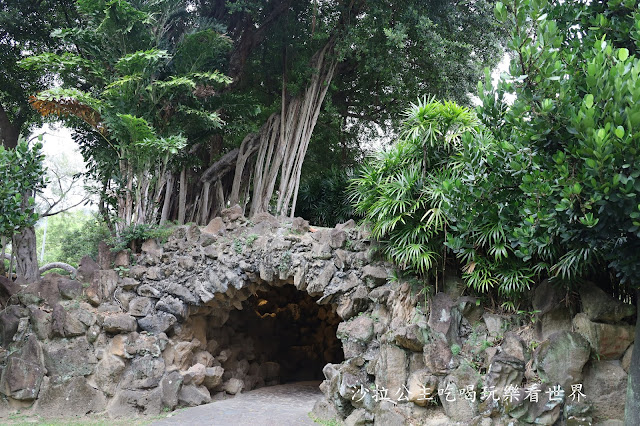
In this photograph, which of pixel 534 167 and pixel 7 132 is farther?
pixel 7 132

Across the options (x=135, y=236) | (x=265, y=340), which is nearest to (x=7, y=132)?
(x=135, y=236)

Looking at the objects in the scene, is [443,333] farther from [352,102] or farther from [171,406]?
[352,102]

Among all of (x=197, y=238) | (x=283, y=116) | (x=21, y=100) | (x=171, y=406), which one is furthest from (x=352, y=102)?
(x=171, y=406)

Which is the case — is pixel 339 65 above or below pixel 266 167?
above

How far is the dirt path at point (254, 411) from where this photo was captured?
5.78 meters

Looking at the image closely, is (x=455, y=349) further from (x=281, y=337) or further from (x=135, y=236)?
(x=281, y=337)

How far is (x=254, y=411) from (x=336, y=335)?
57.6 inches

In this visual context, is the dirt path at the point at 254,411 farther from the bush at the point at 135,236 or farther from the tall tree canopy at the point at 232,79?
the tall tree canopy at the point at 232,79

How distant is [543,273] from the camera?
16.0 feet

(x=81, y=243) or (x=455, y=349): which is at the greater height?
(x=81, y=243)

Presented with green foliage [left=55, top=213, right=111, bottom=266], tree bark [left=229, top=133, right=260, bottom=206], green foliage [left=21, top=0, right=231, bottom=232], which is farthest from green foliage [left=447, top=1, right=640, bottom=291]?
green foliage [left=55, top=213, right=111, bottom=266]

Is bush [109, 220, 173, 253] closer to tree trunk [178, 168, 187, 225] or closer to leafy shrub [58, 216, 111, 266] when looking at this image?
tree trunk [178, 168, 187, 225]

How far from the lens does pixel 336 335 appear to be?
6.81m

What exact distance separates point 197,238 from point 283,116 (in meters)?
2.76
